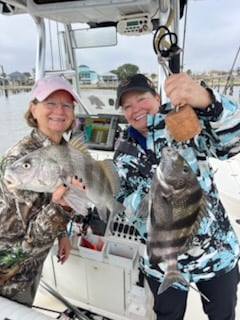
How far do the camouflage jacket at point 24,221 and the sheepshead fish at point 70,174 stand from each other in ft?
0.53

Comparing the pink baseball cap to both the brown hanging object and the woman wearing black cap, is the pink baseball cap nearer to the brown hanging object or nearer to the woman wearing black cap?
the woman wearing black cap

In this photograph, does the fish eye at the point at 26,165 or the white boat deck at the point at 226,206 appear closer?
the fish eye at the point at 26,165

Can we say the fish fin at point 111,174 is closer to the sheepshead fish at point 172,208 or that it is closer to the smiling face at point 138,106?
the smiling face at point 138,106

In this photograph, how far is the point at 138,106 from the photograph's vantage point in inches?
56.4

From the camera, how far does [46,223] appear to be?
1.35 m

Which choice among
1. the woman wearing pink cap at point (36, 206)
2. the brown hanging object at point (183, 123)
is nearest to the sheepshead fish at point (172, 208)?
the brown hanging object at point (183, 123)

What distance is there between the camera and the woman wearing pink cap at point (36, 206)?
1.36 m

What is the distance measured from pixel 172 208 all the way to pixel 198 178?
35 centimetres

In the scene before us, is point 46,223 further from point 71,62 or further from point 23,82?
point 71,62

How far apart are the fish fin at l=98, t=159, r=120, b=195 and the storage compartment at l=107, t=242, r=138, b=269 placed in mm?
678

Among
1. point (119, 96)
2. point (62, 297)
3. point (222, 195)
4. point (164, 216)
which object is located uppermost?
point (119, 96)

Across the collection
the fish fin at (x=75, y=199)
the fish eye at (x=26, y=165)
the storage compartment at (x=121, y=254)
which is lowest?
the storage compartment at (x=121, y=254)

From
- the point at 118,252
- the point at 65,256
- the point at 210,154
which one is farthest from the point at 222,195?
the point at 210,154

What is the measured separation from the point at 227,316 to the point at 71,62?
111 inches
